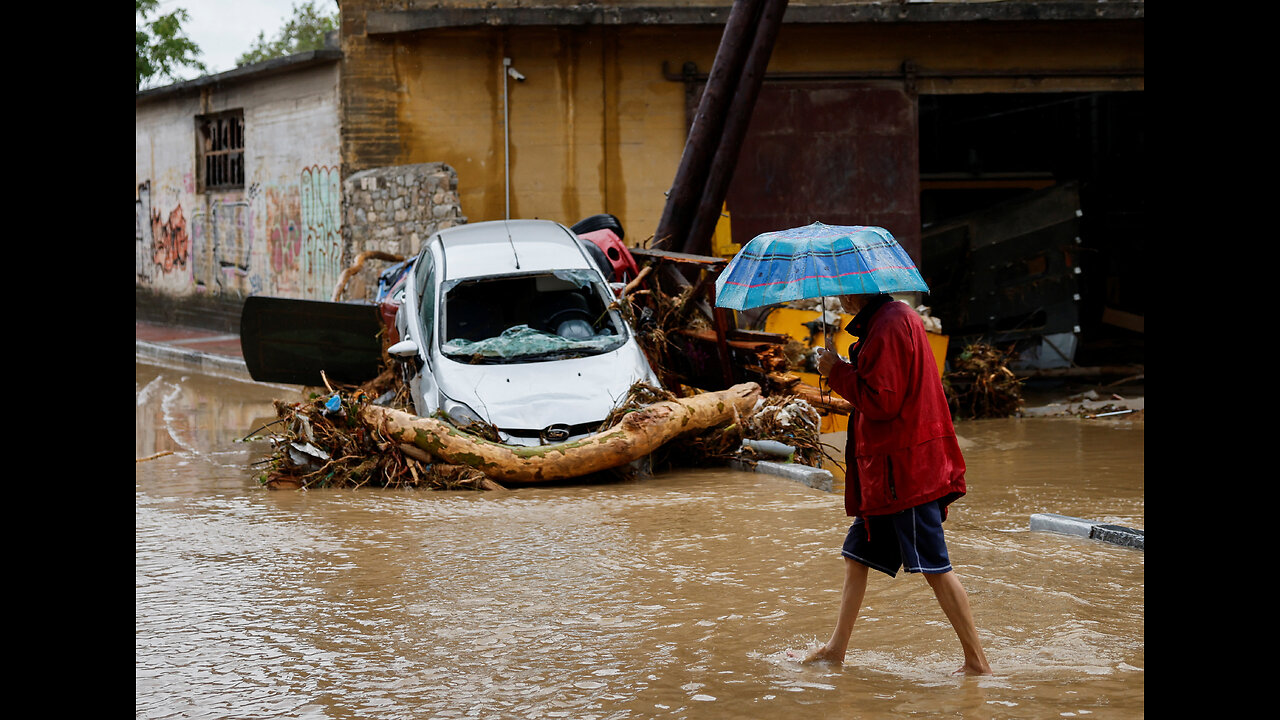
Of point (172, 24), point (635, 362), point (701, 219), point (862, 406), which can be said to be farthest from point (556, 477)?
point (172, 24)

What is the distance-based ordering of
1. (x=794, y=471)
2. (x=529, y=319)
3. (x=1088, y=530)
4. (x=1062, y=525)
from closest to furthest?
1. (x=1088, y=530)
2. (x=1062, y=525)
3. (x=794, y=471)
4. (x=529, y=319)

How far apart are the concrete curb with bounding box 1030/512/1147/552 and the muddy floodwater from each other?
0.19 feet

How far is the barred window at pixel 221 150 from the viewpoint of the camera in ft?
70.5

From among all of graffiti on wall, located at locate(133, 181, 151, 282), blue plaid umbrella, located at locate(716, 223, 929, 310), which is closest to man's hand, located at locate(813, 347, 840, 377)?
blue plaid umbrella, located at locate(716, 223, 929, 310)

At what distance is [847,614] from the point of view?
4.62m

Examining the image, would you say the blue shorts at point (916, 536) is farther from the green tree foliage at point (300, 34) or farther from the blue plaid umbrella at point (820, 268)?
the green tree foliage at point (300, 34)

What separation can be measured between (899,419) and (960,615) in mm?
729

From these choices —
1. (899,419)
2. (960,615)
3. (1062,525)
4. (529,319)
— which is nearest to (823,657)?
(960,615)

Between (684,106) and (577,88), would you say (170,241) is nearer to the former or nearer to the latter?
(577,88)

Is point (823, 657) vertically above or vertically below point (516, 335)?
below

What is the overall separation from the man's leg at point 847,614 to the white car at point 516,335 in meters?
4.66

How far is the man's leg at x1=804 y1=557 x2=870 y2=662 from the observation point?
4617mm

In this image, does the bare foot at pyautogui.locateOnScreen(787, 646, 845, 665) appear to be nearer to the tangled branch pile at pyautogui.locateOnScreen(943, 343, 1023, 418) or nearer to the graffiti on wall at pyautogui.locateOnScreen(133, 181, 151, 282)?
the tangled branch pile at pyautogui.locateOnScreen(943, 343, 1023, 418)
